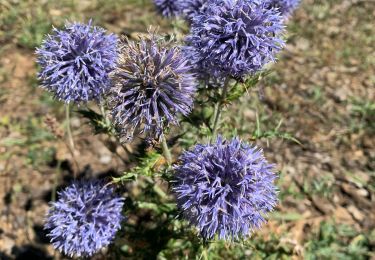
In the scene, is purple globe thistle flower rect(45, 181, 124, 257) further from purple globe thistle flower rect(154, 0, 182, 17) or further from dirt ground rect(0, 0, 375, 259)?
purple globe thistle flower rect(154, 0, 182, 17)

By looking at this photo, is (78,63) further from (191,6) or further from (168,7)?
(168,7)

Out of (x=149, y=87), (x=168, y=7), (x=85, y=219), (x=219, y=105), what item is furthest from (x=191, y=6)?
(x=85, y=219)

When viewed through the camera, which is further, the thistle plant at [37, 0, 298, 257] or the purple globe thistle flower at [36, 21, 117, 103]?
the purple globe thistle flower at [36, 21, 117, 103]

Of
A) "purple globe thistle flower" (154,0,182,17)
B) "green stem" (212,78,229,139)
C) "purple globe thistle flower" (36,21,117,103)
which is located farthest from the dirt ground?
"purple globe thistle flower" (36,21,117,103)

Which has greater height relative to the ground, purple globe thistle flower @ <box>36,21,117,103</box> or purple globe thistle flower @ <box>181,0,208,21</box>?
purple globe thistle flower @ <box>181,0,208,21</box>

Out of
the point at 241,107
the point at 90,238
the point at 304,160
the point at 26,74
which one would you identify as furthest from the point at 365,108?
the point at 26,74

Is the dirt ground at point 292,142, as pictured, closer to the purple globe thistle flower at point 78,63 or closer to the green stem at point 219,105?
the green stem at point 219,105

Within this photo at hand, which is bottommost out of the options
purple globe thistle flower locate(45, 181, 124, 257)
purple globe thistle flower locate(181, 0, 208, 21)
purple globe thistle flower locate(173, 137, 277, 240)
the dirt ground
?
the dirt ground
